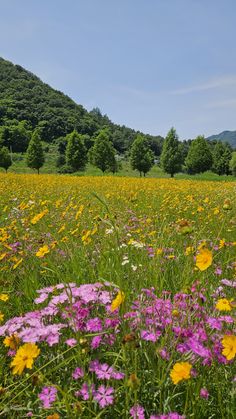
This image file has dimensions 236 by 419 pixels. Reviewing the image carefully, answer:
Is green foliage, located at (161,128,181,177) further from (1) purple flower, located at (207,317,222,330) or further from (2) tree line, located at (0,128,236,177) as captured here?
(1) purple flower, located at (207,317,222,330)

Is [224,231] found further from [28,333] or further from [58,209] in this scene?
[28,333]

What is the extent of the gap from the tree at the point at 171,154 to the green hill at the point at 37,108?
42.1 meters

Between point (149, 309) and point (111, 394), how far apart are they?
1.37 ft

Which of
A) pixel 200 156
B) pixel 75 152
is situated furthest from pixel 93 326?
pixel 200 156

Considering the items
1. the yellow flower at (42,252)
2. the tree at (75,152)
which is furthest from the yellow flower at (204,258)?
the tree at (75,152)

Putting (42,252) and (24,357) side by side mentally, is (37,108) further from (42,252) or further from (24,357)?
(24,357)

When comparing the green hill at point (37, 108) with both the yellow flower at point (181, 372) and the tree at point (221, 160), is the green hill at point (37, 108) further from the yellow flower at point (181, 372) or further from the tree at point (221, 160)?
the yellow flower at point (181, 372)

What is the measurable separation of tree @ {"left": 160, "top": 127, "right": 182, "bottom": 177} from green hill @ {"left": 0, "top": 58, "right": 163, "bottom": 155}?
42.1 m

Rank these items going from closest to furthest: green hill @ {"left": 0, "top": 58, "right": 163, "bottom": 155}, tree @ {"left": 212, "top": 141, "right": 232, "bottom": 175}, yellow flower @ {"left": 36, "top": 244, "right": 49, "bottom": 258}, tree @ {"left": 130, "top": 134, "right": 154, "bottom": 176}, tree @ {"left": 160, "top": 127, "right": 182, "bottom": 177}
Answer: yellow flower @ {"left": 36, "top": 244, "right": 49, "bottom": 258} < tree @ {"left": 160, "top": 127, "right": 182, "bottom": 177} < tree @ {"left": 130, "top": 134, "right": 154, "bottom": 176} < tree @ {"left": 212, "top": 141, "right": 232, "bottom": 175} < green hill @ {"left": 0, "top": 58, "right": 163, "bottom": 155}

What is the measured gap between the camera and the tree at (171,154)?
144 feet

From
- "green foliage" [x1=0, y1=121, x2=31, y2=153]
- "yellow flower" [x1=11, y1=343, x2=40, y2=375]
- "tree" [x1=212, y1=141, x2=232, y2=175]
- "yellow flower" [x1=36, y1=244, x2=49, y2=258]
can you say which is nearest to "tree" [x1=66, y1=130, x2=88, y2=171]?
"tree" [x1=212, y1=141, x2=232, y2=175]

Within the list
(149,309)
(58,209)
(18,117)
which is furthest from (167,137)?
(18,117)

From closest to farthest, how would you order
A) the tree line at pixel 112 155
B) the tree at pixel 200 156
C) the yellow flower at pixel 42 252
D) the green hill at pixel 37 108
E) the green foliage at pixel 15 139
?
the yellow flower at pixel 42 252
the tree line at pixel 112 155
the tree at pixel 200 156
the green foliage at pixel 15 139
the green hill at pixel 37 108

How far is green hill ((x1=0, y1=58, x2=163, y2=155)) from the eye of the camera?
86.7 metres
